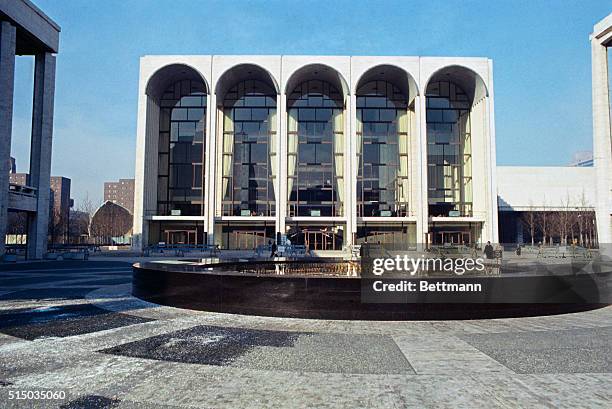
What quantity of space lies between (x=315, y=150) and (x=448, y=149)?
1633cm

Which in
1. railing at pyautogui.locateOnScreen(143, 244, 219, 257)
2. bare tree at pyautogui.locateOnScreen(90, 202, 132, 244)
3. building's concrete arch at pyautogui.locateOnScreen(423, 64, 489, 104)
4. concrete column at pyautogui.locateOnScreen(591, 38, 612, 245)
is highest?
building's concrete arch at pyautogui.locateOnScreen(423, 64, 489, 104)

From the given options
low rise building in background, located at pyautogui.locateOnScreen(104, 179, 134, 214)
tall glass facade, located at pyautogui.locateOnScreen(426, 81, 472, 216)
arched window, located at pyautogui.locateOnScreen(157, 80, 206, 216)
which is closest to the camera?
arched window, located at pyautogui.locateOnScreen(157, 80, 206, 216)

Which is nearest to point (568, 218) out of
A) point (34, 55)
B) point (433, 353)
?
point (433, 353)

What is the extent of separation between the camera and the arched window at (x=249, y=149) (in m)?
47.9

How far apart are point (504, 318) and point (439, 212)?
40.5m

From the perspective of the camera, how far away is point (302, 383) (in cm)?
514

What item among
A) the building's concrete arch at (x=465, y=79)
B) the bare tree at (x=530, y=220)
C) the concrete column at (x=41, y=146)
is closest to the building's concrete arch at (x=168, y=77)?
the concrete column at (x=41, y=146)

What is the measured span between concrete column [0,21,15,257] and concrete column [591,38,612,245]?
1878 inches

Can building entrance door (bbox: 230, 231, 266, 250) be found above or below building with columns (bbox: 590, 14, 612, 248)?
below

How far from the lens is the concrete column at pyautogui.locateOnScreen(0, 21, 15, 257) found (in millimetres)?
29703

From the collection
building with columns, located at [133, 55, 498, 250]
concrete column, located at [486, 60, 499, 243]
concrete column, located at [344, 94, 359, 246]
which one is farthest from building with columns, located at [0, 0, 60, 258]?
concrete column, located at [486, 60, 499, 243]

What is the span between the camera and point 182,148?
4925 centimetres

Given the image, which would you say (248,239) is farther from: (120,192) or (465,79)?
(120,192)

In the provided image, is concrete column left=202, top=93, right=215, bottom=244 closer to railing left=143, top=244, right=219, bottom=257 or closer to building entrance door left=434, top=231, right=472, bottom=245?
railing left=143, top=244, right=219, bottom=257
